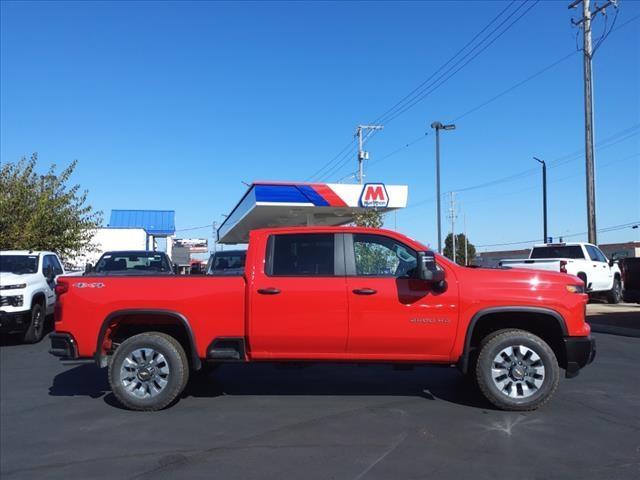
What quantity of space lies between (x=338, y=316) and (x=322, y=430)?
3.86ft

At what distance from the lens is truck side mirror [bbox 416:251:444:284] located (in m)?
5.71

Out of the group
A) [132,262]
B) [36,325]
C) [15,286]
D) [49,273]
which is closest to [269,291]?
[15,286]

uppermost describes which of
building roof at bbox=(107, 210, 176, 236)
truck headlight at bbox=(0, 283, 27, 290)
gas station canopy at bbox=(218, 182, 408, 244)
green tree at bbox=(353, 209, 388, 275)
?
building roof at bbox=(107, 210, 176, 236)

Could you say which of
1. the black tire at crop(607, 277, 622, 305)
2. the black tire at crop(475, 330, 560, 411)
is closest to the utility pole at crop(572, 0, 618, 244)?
the black tire at crop(607, 277, 622, 305)

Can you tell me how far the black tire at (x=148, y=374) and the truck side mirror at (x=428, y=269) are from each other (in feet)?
9.03

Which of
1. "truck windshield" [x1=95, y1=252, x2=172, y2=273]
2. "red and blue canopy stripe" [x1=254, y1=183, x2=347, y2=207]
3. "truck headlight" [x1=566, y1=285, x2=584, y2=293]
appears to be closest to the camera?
"truck headlight" [x1=566, y1=285, x2=584, y2=293]

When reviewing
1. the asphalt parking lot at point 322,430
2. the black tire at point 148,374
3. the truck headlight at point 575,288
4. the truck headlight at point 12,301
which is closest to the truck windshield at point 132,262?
the truck headlight at point 12,301

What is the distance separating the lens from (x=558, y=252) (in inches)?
719

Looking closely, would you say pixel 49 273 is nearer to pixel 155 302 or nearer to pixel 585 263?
pixel 155 302

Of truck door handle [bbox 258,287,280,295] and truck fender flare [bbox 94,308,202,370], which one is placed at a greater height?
truck door handle [bbox 258,287,280,295]

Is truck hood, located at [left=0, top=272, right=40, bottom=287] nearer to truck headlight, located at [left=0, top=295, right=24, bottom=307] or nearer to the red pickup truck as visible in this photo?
truck headlight, located at [left=0, top=295, right=24, bottom=307]

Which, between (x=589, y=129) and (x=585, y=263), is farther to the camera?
(x=589, y=129)

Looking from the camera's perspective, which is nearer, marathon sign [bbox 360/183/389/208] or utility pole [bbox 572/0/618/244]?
utility pole [bbox 572/0/618/244]

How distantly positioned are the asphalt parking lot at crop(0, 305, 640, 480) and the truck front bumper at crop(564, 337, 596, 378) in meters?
0.53
